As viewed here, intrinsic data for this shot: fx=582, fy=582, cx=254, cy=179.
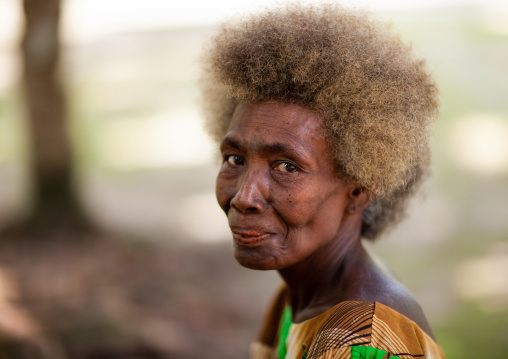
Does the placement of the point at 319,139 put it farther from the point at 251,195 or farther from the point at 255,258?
the point at 255,258

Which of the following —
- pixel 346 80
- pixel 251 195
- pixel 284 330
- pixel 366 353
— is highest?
pixel 346 80

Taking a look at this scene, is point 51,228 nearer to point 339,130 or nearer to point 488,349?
point 488,349

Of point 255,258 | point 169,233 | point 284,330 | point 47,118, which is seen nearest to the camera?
point 255,258

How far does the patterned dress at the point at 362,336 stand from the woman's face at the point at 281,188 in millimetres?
336

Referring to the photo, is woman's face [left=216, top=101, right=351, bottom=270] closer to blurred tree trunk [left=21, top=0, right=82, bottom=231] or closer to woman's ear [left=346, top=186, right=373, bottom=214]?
woman's ear [left=346, top=186, right=373, bottom=214]

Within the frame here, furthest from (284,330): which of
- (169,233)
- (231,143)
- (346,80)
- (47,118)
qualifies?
(47,118)

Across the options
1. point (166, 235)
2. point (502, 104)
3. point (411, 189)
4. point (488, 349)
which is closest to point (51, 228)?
point (166, 235)

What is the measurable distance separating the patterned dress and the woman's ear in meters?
0.50

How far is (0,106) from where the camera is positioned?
13.9m

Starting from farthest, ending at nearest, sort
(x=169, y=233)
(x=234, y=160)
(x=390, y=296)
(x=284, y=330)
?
(x=169, y=233), (x=284, y=330), (x=234, y=160), (x=390, y=296)

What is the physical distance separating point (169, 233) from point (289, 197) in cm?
617

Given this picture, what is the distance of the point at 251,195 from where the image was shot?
254 cm

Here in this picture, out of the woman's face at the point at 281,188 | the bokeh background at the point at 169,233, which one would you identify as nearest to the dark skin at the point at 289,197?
the woman's face at the point at 281,188

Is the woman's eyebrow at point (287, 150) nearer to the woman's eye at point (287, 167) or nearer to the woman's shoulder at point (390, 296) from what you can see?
the woman's eye at point (287, 167)
